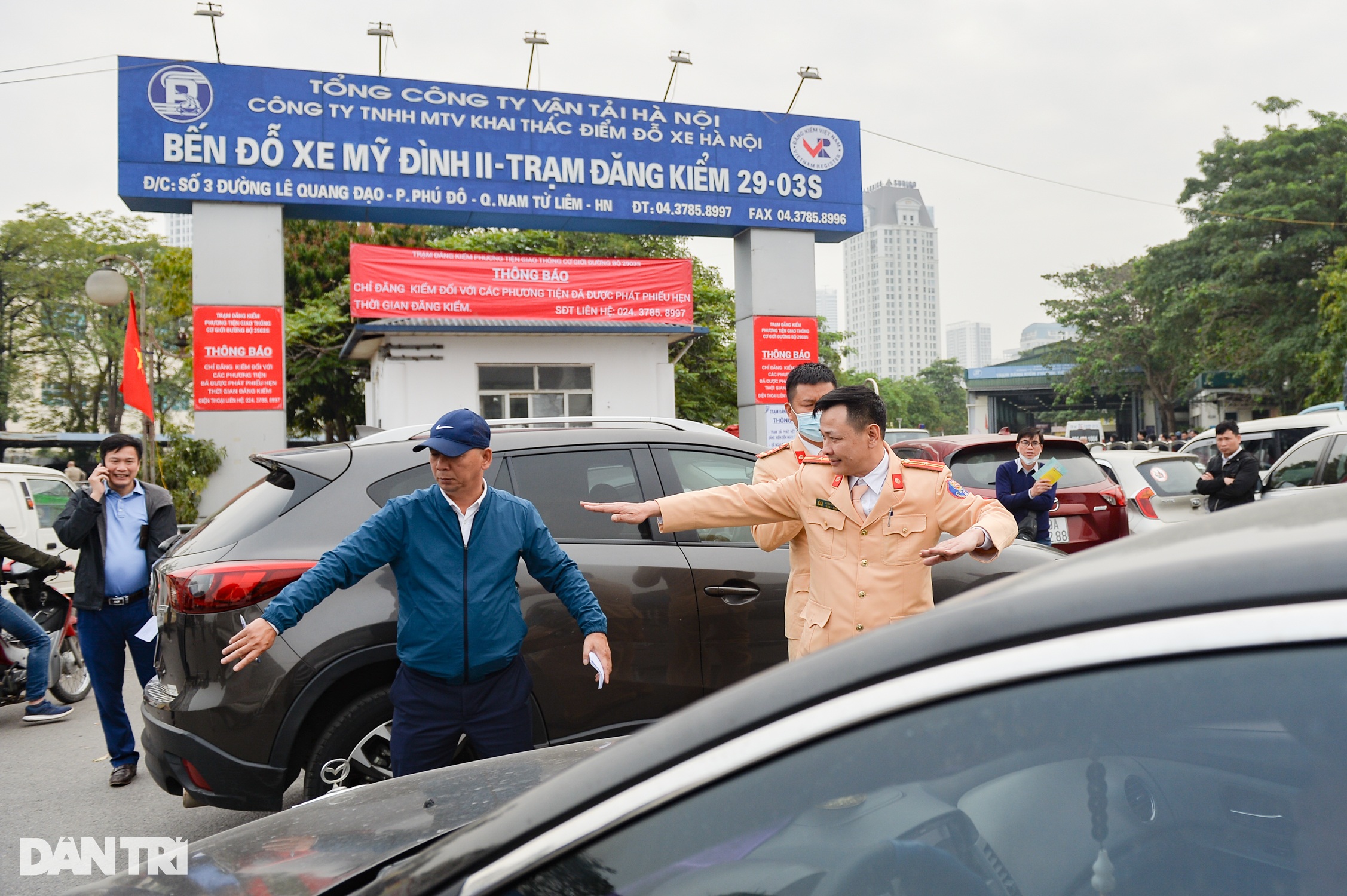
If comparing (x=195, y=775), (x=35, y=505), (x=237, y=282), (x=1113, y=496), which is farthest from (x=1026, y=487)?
(x=237, y=282)

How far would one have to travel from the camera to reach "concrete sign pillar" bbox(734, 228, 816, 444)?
1421 centimetres

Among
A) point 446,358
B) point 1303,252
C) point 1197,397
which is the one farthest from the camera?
point 1197,397

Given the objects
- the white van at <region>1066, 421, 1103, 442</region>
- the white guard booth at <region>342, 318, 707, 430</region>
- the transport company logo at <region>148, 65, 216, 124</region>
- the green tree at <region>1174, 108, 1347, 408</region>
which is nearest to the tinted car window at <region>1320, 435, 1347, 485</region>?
the white guard booth at <region>342, 318, 707, 430</region>

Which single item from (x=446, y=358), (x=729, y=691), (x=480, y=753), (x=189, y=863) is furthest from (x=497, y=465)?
(x=446, y=358)

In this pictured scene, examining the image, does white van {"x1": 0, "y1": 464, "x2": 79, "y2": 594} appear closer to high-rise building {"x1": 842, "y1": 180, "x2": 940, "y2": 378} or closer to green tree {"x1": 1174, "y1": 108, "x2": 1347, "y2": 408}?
green tree {"x1": 1174, "y1": 108, "x2": 1347, "y2": 408}

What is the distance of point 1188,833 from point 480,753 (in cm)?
250

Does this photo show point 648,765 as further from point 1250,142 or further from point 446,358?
point 1250,142

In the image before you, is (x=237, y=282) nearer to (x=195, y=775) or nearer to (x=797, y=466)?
(x=195, y=775)

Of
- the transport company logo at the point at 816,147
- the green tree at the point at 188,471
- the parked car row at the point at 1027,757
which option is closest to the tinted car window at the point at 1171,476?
the transport company logo at the point at 816,147

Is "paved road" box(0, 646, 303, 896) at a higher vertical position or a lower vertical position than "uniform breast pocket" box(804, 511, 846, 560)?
lower

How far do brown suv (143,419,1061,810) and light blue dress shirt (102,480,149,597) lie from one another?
1.45m

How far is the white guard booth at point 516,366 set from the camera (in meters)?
14.1

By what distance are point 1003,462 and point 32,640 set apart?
23.3 ft

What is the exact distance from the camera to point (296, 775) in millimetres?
3418
